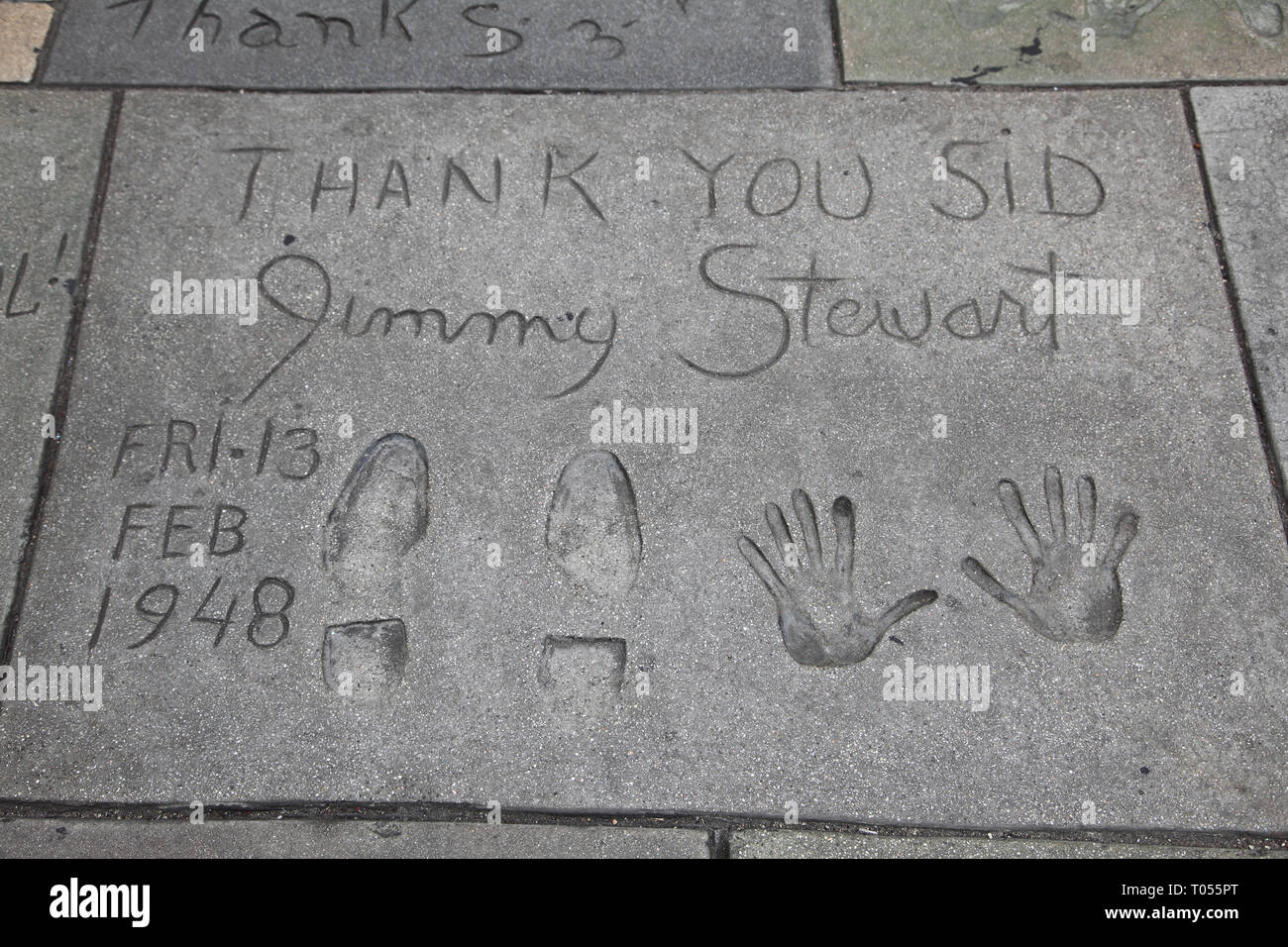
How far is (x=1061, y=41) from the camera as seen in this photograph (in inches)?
108

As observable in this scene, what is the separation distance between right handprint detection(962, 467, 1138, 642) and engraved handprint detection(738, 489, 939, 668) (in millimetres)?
211

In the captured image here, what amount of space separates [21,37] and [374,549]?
189 cm

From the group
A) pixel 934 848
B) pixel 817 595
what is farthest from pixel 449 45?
pixel 934 848

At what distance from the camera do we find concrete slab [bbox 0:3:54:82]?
2.68 meters

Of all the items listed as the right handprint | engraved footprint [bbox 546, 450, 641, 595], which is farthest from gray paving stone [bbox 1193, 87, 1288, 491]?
engraved footprint [bbox 546, 450, 641, 595]

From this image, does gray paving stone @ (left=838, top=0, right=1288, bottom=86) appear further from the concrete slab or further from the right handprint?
the concrete slab

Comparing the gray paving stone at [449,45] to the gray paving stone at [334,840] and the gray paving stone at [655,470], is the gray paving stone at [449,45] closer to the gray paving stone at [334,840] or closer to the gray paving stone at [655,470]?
the gray paving stone at [655,470]

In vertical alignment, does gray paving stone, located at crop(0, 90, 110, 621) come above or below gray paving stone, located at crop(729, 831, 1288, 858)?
above

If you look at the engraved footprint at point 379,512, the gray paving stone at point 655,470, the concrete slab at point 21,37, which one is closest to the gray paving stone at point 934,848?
the gray paving stone at point 655,470

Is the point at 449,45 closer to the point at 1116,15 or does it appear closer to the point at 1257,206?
the point at 1116,15

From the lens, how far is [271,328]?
2.39 meters

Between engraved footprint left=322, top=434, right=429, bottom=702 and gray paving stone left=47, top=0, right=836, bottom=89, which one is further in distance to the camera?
gray paving stone left=47, top=0, right=836, bottom=89

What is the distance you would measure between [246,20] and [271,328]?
41.4 inches

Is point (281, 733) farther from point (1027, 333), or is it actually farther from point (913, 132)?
point (913, 132)
